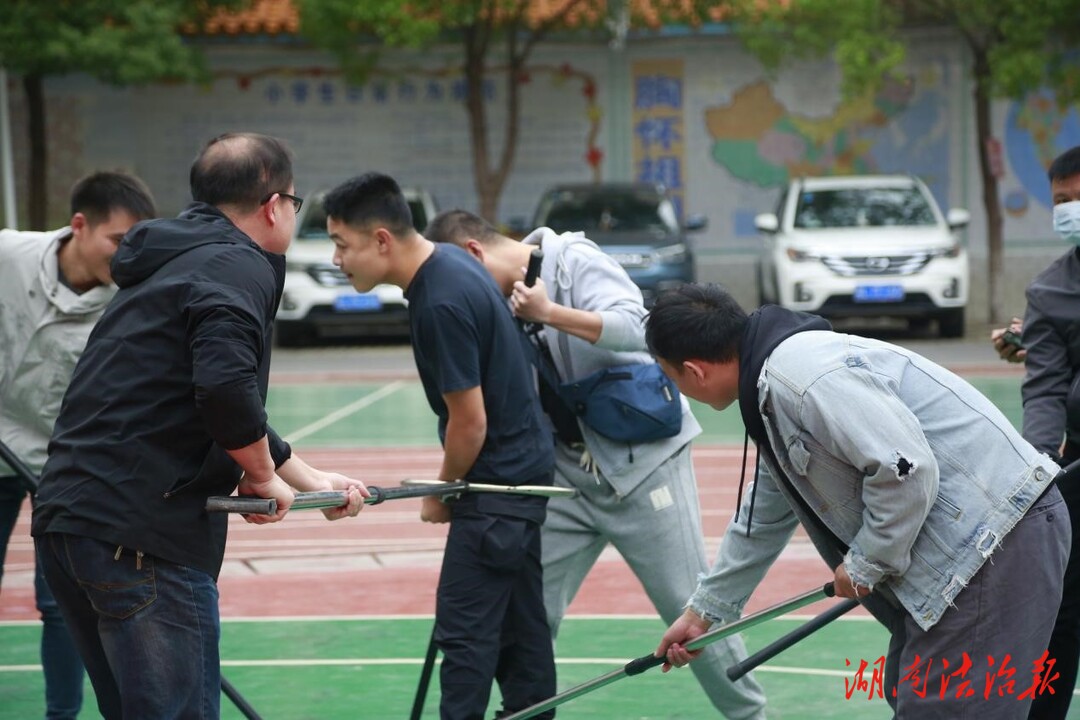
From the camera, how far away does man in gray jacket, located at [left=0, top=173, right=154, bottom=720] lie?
15.5ft

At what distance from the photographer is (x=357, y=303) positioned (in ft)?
53.9

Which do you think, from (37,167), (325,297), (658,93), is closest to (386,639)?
(325,297)

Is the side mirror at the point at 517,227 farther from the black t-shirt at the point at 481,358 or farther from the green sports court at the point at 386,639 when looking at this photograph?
the black t-shirt at the point at 481,358

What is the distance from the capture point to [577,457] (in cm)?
486

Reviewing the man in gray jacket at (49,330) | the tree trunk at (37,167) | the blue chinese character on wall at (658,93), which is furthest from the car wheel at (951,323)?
the man in gray jacket at (49,330)

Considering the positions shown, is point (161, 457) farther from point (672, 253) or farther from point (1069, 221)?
point (672, 253)

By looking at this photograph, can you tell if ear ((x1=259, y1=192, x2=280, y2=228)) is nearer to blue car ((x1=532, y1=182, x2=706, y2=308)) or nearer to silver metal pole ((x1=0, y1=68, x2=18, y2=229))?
blue car ((x1=532, y1=182, x2=706, y2=308))

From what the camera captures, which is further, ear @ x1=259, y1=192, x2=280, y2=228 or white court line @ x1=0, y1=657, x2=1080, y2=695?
white court line @ x1=0, y1=657, x2=1080, y2=695

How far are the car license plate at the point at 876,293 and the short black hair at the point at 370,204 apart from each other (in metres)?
12.0

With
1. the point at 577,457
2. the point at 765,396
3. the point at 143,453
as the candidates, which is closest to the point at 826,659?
the point at 577,457

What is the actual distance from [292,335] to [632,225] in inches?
162

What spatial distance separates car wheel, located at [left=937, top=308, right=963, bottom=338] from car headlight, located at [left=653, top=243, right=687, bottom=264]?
2778mm

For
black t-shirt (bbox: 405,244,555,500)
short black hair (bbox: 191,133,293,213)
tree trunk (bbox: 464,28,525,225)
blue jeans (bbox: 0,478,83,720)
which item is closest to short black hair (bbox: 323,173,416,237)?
black t-shirt (bbox: 405,244,555,500)

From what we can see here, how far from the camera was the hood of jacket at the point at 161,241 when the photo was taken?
3.38 m
